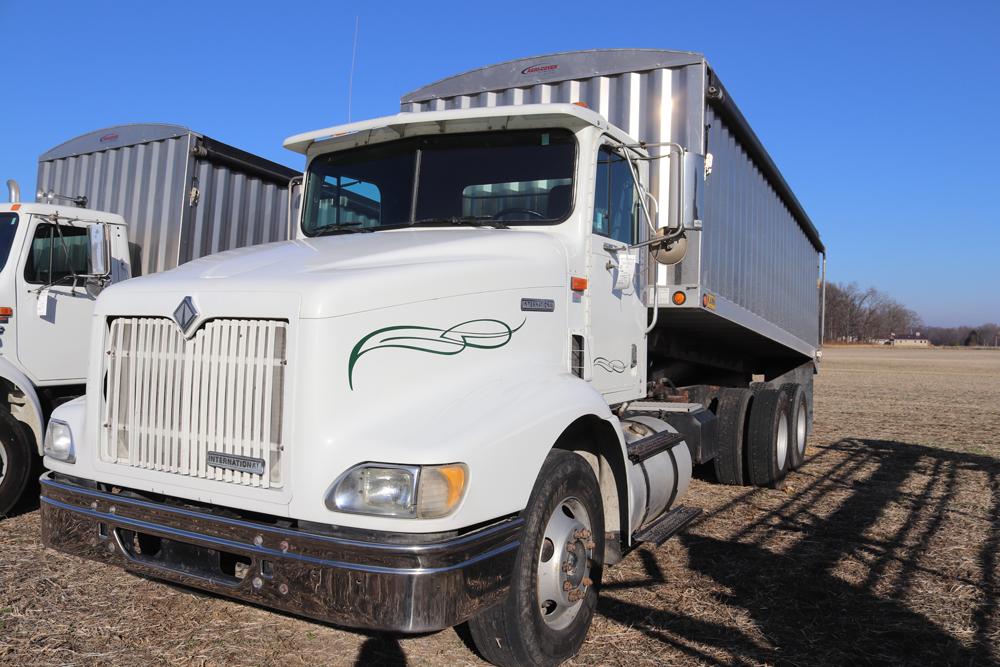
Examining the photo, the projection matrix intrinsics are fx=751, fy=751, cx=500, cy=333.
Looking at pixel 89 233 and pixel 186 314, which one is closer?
pixel 186 314

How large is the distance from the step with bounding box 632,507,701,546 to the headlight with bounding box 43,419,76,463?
2884mm

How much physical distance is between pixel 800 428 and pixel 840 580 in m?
4.54

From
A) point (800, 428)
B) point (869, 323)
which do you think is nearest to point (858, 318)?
point (869, 323)

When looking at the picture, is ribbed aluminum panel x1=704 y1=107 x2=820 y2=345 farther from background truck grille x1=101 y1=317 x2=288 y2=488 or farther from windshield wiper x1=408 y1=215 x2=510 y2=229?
background truck grille x1=101 y1=317 x2=288 y2=488

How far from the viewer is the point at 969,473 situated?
27.7 ft

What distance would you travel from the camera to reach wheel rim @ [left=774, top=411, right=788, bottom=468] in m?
7.60

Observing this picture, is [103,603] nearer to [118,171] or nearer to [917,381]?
[118,171]

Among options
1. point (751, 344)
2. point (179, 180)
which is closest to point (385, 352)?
point (179, 180)

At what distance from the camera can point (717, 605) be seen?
4.16 meters

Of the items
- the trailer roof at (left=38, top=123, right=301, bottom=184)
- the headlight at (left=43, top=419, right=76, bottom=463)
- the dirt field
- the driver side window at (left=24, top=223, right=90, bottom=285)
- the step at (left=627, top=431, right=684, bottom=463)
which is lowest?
the dirt field

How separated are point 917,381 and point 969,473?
2339 centimetres

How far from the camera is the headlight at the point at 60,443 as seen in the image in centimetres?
326

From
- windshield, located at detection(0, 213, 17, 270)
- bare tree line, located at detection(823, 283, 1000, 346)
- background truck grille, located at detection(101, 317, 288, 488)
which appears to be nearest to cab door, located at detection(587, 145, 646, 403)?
background truck grille, located at detection(101, 317, 288, 488)

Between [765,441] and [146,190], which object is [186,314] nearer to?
[146,190]
